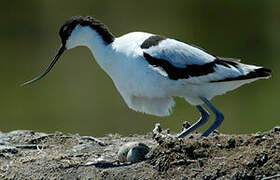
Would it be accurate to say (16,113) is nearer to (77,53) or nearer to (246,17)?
(77,53)

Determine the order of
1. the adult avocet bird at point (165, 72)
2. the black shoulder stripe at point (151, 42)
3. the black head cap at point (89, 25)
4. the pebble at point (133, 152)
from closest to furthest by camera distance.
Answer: the pebble at point (133, 152)
the adult avocet bird at point (165, 72)
the black shoulder stripe at point (151, 42)
the black head cap at point (89, 25)

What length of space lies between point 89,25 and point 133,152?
170 centimetres

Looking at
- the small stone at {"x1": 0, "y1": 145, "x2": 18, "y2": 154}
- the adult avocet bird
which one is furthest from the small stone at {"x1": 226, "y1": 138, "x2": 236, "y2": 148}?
the small stone at {"x1": 0, "y1": 145, "x2": 18, "y2": 154}

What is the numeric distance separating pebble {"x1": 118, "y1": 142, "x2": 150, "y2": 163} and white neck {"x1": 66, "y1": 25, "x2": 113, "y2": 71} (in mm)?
1018

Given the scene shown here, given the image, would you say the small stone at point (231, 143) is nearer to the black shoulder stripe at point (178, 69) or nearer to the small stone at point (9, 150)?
the black shoulder stripe at point (178, 69)

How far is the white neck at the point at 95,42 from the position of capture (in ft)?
31.0

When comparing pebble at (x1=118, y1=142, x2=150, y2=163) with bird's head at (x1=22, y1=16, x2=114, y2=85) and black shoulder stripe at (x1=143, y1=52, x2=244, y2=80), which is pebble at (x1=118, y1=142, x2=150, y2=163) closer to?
black shoulder stripe at (x1=143, y1=52, x2=244, y2=80)

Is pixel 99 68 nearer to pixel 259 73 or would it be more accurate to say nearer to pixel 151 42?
pixel 151 42

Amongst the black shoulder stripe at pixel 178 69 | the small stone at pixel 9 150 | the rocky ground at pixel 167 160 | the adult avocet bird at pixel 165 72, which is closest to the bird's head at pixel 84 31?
the adult avocet bird at pixel 165 72

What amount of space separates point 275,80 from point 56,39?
4.44 metres

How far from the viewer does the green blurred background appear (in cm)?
1565

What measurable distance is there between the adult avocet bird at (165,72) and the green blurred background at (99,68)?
4787mm

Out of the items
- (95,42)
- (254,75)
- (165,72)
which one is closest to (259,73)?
(254,75)

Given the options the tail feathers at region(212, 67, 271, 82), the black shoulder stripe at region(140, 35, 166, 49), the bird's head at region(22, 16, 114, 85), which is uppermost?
the bird's head at region(22, 16, 114, 85)
